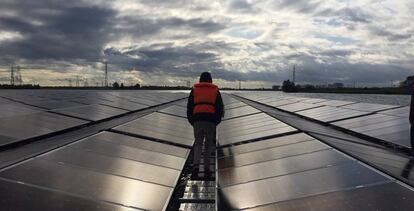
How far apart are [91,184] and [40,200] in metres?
1.02

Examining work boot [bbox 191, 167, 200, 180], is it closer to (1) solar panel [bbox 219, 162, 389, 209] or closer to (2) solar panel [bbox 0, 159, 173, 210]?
(1) solar panel [bbox 219, 162, 389, 209]

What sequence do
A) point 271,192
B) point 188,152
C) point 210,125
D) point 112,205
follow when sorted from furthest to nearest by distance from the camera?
1. point 188,152
2. point 210,125
3. point 271,192
4. point 112,205

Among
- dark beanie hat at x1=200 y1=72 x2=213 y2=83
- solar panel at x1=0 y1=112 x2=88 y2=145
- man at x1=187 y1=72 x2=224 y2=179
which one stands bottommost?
solar panel at x1=0 y1=112 x2=88 y2=145

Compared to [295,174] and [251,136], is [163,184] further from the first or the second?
[251,136]

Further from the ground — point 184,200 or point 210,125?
point 210,125

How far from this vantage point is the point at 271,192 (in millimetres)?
6211

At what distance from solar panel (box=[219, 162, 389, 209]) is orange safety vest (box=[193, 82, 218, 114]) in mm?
2880

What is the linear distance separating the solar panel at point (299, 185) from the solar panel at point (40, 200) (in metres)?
1.73

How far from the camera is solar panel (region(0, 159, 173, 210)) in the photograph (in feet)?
18.5

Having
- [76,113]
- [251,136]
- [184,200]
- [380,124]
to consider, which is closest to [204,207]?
[184,200]

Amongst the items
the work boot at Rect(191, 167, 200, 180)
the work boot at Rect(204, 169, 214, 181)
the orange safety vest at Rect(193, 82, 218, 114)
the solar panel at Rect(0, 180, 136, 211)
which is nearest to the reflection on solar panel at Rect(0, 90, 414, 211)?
the solar panel at Rect(0, 180, 136, 211)

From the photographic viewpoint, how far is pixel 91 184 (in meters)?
6.05

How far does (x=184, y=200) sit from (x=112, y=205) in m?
2.09

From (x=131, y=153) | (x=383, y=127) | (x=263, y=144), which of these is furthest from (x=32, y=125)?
(x=383, y=127)
